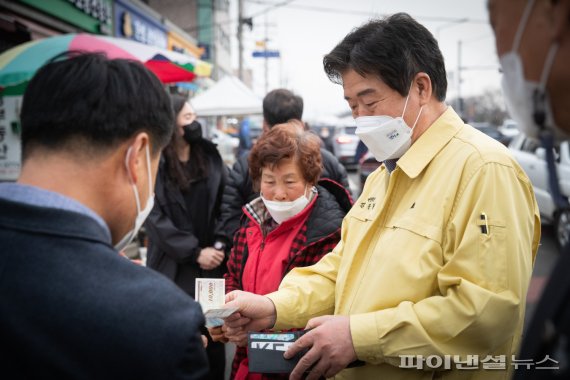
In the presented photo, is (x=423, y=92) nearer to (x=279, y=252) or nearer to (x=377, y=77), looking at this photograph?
(x=377, y=77)

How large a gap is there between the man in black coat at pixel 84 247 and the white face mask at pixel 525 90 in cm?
87

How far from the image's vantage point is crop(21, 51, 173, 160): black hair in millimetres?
1111

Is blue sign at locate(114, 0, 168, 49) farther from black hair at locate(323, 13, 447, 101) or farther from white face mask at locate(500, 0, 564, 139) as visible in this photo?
white face mask at locate(500, 0, 564, 139)

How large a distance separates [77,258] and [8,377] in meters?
0.26

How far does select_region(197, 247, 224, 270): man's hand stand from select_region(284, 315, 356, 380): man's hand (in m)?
1.81

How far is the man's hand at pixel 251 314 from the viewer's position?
187 centimetres

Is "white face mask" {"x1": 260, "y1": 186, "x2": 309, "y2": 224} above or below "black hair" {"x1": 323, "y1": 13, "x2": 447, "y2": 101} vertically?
below

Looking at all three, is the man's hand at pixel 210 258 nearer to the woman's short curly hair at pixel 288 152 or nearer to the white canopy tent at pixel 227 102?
the woman's short curly hair at pixel 288 152

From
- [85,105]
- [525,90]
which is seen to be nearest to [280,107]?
[85,105]

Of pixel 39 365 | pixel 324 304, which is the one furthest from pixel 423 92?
pixel 39 365

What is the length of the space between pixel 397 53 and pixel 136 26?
42.3 feet

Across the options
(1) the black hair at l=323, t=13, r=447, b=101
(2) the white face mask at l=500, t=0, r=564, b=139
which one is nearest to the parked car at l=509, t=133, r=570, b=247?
(1) the black hair at l=323, t=13, r=447, b=101

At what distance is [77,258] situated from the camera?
3.32ft

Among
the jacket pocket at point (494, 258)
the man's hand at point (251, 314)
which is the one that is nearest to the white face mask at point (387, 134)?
the jacket pocket at point (494, 258)
